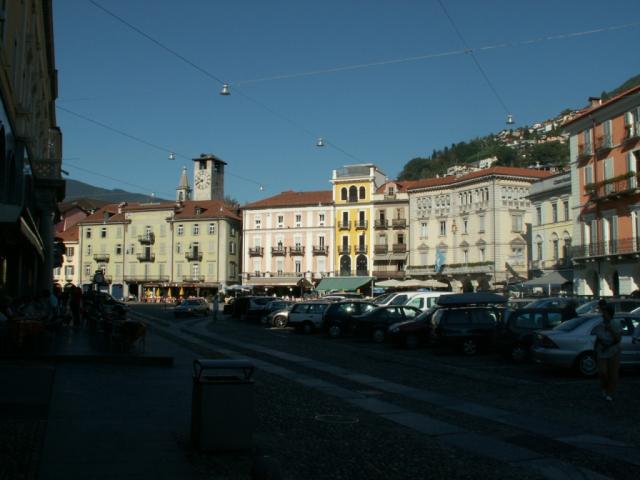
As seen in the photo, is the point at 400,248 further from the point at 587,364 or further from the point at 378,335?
the point at 587,364

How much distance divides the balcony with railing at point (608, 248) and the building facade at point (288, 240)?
4078 cm

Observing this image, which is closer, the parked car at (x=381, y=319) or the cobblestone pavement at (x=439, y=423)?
the cobblestone pavement at (x=439, y=423)

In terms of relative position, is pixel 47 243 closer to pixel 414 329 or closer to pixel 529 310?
pixel 414 329

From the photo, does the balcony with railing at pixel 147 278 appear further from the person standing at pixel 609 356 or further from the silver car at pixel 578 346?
the person standing at pixel 609 356

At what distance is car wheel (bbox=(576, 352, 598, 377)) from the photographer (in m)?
16.1

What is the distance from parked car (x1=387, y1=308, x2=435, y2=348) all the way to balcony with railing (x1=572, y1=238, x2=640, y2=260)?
25083 mm

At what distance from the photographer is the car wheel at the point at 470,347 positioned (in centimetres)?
2255

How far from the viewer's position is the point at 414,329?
82.4 ft

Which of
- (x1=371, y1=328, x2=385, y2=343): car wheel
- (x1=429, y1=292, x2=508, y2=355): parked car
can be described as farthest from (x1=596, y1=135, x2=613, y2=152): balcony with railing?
(x1=429, y1=292, x2=508, y2=355): parked car

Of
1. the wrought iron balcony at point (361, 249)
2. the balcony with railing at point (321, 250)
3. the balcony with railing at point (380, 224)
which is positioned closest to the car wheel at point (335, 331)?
the balcony with railing at point (380, 224)

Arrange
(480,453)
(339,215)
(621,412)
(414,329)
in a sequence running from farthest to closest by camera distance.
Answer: (339,215) < (414,329) < (621,412) < (480,453)

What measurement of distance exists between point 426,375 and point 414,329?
27.6 ft

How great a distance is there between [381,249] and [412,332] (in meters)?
60.0

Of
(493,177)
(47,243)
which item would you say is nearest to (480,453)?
(47,243)
